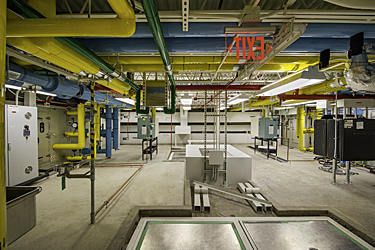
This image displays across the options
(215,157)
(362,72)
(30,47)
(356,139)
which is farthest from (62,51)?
(356,139)

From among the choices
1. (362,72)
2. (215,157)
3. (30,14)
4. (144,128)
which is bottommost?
(215,157)

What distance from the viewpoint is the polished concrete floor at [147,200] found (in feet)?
7.27

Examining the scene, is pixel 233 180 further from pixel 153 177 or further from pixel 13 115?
pixel 13 115

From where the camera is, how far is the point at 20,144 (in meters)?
3.66

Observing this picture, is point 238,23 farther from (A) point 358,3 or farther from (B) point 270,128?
(B) point 270,128

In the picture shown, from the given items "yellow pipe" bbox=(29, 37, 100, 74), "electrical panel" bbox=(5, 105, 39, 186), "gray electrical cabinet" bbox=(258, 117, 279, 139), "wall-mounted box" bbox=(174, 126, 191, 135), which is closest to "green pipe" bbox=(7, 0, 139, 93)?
"yellow pipe" bbox=(29, 37, 100, 74)

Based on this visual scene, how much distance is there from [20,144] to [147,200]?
3316 mm

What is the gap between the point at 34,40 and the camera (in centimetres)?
161

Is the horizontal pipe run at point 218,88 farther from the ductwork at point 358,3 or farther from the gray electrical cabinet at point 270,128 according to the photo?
the gray electrical cabinet at point 270,128

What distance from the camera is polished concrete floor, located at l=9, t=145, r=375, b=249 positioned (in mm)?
2217

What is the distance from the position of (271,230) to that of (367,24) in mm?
2988

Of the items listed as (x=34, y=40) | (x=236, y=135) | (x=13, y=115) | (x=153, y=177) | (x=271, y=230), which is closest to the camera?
(x=34, y=40)

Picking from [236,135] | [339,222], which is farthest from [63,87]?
[236,135]

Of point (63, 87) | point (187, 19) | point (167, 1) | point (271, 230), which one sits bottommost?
point (271, 230)
